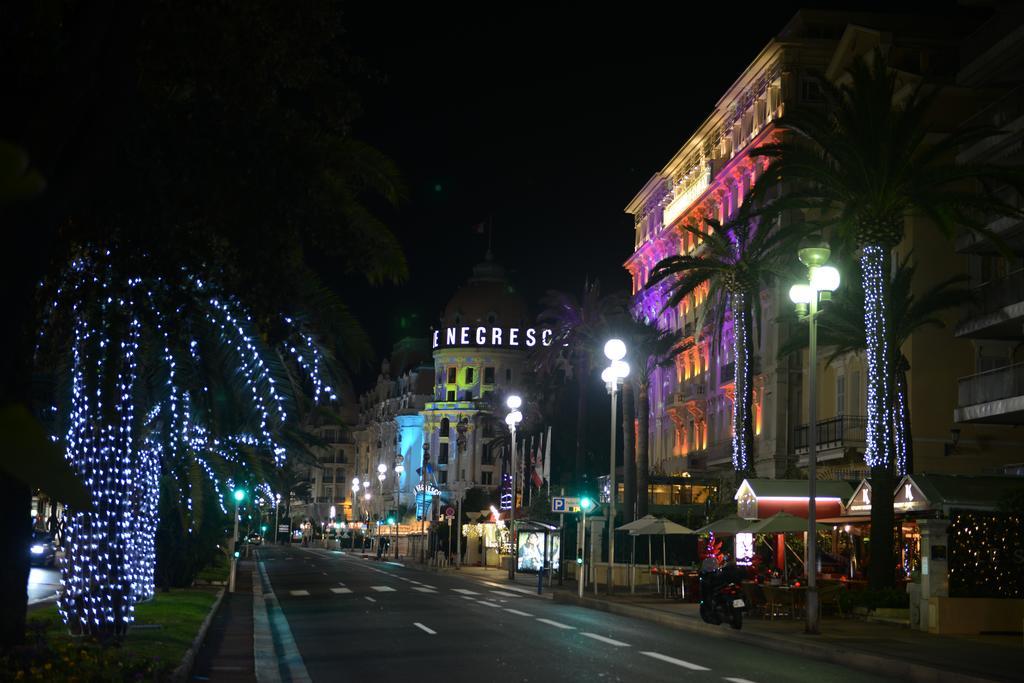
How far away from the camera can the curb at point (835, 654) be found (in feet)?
57.0

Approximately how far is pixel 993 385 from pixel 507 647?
20.2 metres

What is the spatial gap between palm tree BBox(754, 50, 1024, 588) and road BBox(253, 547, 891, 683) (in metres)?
7.47

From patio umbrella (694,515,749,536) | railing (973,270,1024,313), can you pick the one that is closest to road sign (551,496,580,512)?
patio umbrella (694,515,749,536)

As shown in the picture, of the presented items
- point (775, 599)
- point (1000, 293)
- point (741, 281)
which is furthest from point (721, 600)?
point (741, 281)

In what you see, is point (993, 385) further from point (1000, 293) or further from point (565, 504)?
point (565, 504)

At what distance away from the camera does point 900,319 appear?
133ft

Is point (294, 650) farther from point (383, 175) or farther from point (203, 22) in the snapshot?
point (203, 22)

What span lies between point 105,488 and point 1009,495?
62.0 feet

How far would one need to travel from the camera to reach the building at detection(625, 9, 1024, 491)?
117 ft

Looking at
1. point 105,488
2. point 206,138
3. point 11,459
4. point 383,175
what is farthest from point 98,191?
point 11,459

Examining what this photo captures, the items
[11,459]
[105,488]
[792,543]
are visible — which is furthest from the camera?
[792,543]

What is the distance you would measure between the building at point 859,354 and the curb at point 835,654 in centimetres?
1173

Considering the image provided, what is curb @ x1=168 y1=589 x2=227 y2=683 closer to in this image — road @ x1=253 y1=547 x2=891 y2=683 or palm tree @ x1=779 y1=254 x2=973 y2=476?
road @ x1=253 y1=547 x2=891 y2=683

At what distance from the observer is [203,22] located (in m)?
11.8
